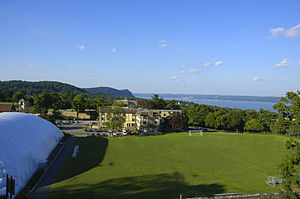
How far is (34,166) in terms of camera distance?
20.7 m

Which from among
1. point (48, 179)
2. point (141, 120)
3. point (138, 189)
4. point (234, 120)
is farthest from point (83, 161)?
point (234, 120)

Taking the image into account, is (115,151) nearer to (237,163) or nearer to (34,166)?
(34,166)

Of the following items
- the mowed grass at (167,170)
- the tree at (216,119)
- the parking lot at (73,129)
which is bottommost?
the parking lot at (73,129)

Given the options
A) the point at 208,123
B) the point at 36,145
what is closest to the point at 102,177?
the point at 36,145

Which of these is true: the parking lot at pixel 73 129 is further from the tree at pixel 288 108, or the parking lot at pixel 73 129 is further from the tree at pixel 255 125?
the tree at pixel 255 125

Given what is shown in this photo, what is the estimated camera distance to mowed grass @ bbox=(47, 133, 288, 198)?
17.3 metres

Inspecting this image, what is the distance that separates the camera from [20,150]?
19562 millimetres

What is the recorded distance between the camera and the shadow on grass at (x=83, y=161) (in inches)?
822

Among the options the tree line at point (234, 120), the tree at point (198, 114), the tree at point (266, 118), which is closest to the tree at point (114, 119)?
the tree line at point (234, 120)

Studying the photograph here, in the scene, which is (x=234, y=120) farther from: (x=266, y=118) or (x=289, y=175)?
(x=289, y=175)

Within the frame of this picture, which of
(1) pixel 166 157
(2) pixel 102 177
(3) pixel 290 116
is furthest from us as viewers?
(3) pixel 290 116

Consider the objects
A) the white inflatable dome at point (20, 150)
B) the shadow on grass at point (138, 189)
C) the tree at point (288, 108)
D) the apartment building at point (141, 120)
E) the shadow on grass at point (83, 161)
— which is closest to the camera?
the shadow on grass at point (138, 189)

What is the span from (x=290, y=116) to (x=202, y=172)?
33.4 meters

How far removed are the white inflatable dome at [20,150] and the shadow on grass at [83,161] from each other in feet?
9.23
